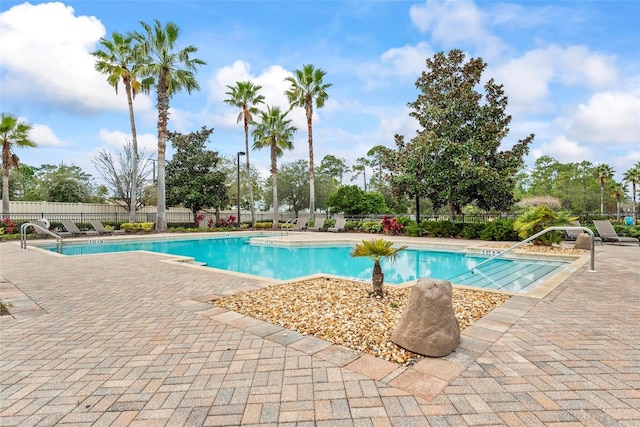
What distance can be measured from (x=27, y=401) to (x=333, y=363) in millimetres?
1950

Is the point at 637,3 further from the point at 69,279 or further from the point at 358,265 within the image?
the point at 69,279

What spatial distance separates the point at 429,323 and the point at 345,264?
21.6 feet

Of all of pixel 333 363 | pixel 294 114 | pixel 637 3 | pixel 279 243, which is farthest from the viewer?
pixel 294 114

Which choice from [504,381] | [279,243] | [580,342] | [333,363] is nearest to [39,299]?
[333,363]

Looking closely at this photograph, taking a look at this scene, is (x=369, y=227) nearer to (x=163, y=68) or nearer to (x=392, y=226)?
(x=392, y=226)

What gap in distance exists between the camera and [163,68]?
16641 millimetres

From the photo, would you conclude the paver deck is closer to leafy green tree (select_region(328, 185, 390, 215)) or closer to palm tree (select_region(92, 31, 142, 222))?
palm tree (select_region(92, 31, 142, 222))

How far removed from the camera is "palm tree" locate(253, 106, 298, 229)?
2138 centimetres

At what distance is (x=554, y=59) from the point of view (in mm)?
10133

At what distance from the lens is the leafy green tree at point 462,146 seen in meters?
12.8

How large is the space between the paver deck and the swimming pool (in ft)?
8.60

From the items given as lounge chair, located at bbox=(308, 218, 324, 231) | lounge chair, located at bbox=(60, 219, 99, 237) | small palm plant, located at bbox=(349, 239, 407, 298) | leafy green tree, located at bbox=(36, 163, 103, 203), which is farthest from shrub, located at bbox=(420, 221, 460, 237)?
leafy green tree, located at bbox=(36, 163, 103, 203)

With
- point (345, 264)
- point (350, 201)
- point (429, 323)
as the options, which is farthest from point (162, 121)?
point (429, 323)

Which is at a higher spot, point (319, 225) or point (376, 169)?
point (376, 169)
